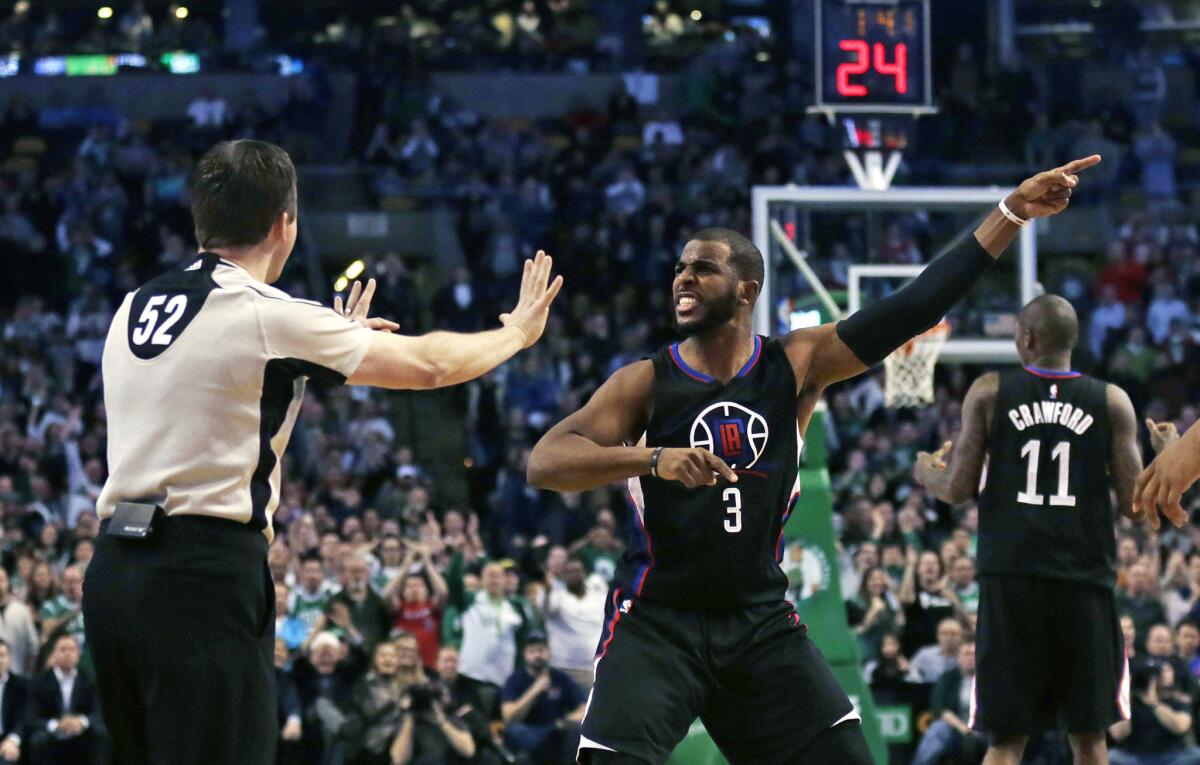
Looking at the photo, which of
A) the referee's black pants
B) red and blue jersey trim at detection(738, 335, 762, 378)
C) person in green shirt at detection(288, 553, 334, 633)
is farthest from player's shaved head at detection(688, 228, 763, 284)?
person in green shirt at detection(288, 553, 334, 633)

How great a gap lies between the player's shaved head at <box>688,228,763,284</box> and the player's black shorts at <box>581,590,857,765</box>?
3.89 feet

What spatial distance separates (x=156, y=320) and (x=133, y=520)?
1.90 feet

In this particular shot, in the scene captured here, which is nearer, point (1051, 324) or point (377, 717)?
point (1051, 324)

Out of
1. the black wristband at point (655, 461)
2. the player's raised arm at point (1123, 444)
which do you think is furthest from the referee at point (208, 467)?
the player's raised arm at point (1123, 444)

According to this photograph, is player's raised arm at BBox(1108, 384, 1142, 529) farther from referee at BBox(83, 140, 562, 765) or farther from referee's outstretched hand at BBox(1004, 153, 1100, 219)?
referee at BBox(83, 140, 562, 765)

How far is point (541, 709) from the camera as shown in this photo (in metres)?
14.5

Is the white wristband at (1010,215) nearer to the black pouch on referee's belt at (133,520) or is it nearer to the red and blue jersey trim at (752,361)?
the red and blue jersey trim at (752,361)

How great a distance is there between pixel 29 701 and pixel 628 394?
29.1 feet

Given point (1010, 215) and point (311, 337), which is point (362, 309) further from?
point (1010, 215)

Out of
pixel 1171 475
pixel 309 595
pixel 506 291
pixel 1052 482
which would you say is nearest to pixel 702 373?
pixel 1171 475

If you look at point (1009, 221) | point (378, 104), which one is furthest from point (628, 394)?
point (378, 104)

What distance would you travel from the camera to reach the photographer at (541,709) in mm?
14344

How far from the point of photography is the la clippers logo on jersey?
21.2ft

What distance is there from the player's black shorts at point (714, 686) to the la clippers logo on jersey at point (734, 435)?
529 millimetres
